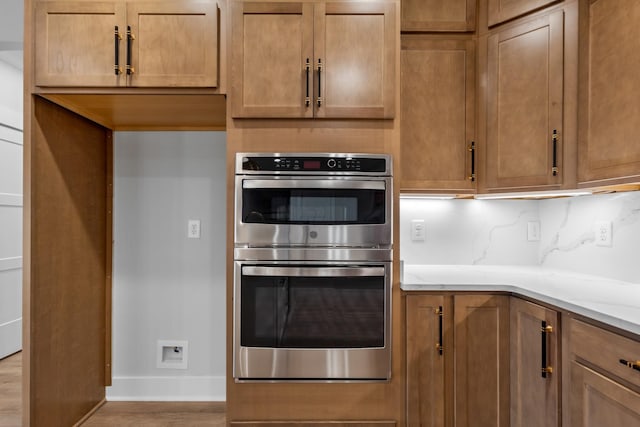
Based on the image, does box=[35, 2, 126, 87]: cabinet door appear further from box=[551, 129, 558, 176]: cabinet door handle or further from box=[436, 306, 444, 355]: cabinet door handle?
box=[551, 129, 558, 176]: cabinet door handle

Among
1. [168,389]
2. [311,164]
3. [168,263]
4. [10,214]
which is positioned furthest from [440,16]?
[10,214]

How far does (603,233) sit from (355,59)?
149 centimetres

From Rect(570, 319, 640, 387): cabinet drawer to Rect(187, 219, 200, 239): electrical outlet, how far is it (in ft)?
6.55

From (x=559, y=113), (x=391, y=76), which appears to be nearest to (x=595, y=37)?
(x=559, y=113)

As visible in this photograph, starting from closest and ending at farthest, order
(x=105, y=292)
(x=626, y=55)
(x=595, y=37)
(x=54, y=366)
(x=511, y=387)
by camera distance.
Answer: (x=626, y=55), (x=595, y=37), (x=511, y=387), (x=54, y=366), (x=105, y=292)

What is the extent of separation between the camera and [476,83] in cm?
204

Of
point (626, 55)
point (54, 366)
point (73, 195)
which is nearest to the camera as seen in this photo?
point (626, 55)

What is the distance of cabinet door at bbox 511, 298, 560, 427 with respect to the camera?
58.2 inches

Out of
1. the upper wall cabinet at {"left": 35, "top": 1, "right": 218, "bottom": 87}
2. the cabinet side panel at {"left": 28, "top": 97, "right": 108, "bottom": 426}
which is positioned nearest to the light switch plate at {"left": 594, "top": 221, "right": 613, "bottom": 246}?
the upper wall cabinet at {"left": 35, "top": 1, "right": 218, "bottom": 87}

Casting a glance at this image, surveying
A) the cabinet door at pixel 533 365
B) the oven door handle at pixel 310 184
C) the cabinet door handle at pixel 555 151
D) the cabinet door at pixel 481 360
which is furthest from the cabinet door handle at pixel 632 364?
the oven door handle at pixel 310 184

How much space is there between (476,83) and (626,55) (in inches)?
26.8

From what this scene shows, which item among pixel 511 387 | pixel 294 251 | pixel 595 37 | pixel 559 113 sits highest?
pixel 595 37

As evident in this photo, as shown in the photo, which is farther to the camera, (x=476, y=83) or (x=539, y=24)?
(x=476, y=83)

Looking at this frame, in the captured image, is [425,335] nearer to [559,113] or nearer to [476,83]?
[559,113]
